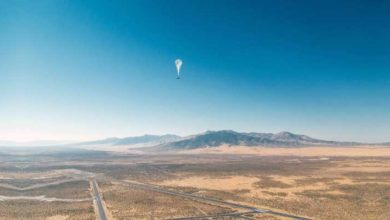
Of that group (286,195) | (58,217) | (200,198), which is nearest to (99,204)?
(58,217)

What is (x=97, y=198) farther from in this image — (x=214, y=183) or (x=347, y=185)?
(x=347, y=185)

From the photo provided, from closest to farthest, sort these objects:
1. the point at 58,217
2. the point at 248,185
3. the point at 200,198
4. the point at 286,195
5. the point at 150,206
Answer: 1. the point at 58,217
2. the point at 150,206
3. the point at 200,198
4. the point at 286,195
5. the point at 248,185

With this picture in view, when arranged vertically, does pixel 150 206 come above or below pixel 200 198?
below

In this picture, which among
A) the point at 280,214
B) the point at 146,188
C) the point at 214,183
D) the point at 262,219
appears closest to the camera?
the point at 262,219

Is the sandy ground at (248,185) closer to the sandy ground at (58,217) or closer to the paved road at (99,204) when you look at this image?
the paved road at (99,204)

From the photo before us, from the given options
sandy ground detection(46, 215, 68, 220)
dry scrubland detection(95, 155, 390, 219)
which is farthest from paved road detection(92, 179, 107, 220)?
sandy ground detection(46, 215, 68, 220)

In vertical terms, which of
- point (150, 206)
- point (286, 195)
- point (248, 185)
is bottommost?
point (150, 206)

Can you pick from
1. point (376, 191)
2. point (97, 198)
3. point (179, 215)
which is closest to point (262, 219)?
point (179, 215)

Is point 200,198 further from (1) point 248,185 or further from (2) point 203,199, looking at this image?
(1) point 248,185

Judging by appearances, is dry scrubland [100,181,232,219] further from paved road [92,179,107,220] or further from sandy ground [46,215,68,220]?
sandy ground [46,215,68,220]

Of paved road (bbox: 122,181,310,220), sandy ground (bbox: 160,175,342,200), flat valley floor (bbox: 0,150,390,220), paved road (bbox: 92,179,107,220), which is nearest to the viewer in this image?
paved road (bbox: 92,179,107,220)

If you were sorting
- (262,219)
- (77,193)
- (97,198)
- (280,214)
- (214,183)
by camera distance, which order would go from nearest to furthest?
(262,219) → (280,214) → (97,198) → (77,193) → (214,183)
